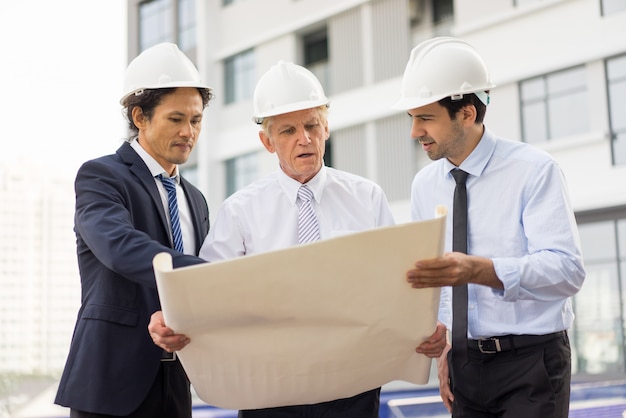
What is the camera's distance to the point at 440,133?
2525 mm

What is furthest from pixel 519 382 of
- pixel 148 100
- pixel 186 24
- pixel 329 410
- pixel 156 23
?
pixel 156 23

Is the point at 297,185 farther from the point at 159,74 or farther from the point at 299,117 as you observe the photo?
the point at 159,74

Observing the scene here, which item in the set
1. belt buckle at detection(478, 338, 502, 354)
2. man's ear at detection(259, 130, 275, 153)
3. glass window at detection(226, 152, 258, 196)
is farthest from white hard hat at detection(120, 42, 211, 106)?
glass window at detection(226, 152, 258, 196)

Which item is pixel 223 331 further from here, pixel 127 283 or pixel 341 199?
pixel 341 199

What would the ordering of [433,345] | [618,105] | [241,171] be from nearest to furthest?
[433,345] → [618,105] → [241,171]

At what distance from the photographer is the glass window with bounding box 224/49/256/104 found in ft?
67.5

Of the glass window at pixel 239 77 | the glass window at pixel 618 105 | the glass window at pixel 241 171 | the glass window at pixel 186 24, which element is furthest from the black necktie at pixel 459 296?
the glass window at pixel 186 24

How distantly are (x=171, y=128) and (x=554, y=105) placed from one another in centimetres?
1185

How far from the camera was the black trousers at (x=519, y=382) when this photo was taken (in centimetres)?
230

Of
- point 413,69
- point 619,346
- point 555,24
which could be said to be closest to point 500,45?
point 555,24

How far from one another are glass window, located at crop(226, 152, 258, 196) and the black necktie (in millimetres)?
17145

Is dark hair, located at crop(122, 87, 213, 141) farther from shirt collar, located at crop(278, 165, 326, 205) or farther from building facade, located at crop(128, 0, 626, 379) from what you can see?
building facade, located at crop(128, 0, 626, 379)

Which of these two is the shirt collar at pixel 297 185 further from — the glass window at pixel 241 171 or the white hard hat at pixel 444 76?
the glass window at pixel 241 171

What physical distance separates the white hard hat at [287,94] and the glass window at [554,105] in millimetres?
11472
